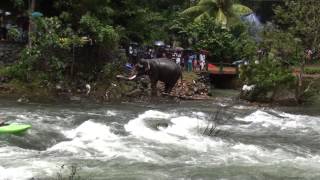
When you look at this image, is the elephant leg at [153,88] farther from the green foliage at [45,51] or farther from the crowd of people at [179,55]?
the crowd of people at [179,55]

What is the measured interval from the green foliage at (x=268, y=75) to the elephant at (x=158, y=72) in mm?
2888

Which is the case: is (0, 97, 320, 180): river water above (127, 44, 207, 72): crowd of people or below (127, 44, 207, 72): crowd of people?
below

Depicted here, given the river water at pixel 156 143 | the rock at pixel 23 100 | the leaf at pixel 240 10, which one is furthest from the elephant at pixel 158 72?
the leaf at pixel 240 10

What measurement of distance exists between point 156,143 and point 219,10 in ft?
77.0

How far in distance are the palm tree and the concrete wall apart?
1420cm

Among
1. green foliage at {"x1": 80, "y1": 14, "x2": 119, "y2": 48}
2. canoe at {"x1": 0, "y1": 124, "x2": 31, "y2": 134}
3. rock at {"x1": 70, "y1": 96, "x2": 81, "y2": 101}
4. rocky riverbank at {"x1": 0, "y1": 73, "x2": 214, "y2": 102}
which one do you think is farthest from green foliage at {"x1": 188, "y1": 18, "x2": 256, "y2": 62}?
canoe at {"x1": 0, "y1": 124, "x2": 31, "y2": 134}

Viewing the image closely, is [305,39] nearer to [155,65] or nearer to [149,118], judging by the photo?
[155,65]

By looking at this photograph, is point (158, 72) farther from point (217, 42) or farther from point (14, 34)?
point (217, 42)

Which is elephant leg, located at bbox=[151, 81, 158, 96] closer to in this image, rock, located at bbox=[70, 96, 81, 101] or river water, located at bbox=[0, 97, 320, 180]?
river water, located at bbox=[0, 97, 320, 180]

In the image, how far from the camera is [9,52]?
23.7 meters

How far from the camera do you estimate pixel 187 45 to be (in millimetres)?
33125

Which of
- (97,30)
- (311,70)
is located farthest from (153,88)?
(311,70)

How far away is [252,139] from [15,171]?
6.86m

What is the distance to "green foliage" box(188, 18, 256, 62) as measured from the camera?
104ft
